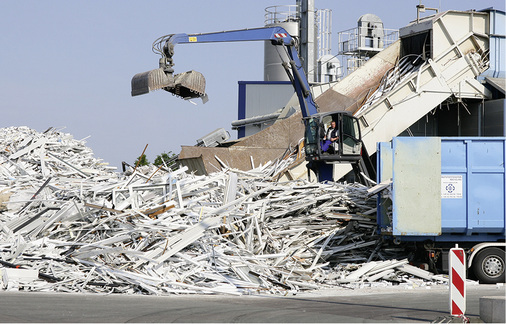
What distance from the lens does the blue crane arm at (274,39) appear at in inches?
810

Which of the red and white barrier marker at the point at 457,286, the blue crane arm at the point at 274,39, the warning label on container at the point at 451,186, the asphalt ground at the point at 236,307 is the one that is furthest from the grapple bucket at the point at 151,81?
the red and white barrier marker at the point at 457,286

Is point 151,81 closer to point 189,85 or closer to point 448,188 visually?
point 189,85

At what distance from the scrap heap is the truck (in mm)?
854

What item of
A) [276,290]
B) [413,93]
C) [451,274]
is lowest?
[276,290]

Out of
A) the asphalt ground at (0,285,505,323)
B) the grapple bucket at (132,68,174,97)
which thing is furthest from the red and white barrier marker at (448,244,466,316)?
the grapple bucket at (132,68,174,97)

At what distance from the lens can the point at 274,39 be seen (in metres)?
22.0

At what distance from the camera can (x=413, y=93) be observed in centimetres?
2423

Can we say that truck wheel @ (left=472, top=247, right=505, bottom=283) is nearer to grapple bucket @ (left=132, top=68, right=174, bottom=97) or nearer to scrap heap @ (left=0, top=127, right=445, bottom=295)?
scrap heap @ (left=0, top=127, right=445, bottom=295)

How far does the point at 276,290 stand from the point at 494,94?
650 inches

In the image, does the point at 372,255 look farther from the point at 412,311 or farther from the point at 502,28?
the point at 502,28

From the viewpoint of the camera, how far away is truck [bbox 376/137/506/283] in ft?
43.1

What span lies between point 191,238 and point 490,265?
5832 millimetres

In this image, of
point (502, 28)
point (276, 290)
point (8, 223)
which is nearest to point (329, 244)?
point (276, 290)

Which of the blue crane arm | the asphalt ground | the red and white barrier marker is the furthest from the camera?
the blue crane arm
